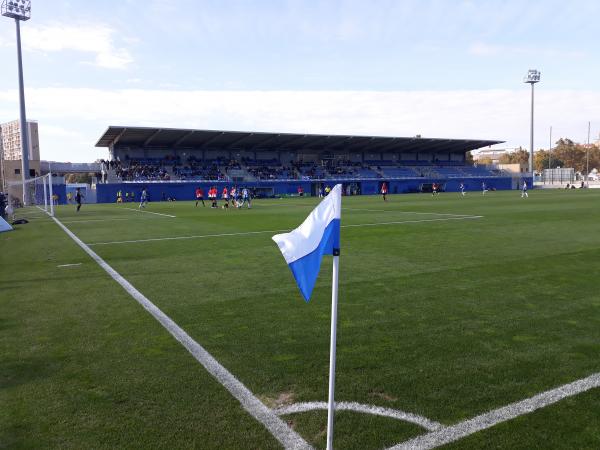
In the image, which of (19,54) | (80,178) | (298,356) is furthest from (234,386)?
(80,178)

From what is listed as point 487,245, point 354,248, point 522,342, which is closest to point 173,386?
point 522,342

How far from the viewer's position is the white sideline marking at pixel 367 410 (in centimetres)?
369

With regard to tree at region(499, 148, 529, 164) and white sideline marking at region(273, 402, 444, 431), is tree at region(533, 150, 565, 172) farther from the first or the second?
white sideline marking at region(273, 402, 444, 431)

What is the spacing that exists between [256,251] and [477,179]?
235 feet

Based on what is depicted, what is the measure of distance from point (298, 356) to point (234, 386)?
0.93 metres

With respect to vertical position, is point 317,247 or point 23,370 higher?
point 317,247

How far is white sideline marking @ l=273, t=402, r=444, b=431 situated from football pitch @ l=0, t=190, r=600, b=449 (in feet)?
0.05

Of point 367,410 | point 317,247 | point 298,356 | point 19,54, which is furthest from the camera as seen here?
point 19,54

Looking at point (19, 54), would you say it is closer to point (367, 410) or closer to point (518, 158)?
point (367, 410)

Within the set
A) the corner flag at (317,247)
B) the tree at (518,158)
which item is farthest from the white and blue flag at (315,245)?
the tree at (518,158)

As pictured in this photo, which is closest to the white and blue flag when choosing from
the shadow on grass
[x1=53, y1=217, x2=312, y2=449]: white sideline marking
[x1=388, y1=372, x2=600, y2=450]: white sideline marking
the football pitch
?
[x1=53, y1=217, x2=312, y2=449]: white sideline marking

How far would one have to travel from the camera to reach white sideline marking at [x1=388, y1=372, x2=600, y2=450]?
3.43 metres

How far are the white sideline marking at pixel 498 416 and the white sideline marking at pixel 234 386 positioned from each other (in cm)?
76

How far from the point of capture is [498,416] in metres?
3.76
